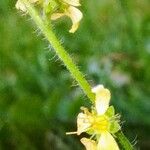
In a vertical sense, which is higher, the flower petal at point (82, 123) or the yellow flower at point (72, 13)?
the yellow flower at point (72, 13)

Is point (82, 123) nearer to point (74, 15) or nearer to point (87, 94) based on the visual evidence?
point (87, 94)

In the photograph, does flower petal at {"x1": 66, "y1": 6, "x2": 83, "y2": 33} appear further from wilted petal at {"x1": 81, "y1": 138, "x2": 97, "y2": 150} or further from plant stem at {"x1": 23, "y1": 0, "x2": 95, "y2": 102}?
wilted petal at {"x1": 81, "y1": 138, "x2": 97, "y2": 150}

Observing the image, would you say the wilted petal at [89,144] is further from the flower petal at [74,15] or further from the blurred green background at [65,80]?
the blurred green background at [65,80]

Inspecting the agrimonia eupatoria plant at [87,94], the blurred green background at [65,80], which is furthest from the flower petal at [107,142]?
the blurred green background at [65,80]

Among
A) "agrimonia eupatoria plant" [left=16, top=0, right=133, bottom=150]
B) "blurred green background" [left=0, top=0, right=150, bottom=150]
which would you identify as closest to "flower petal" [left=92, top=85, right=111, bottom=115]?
"agrimonia eupatoria plant" [left=16, top=0, right=133, bottom=150]

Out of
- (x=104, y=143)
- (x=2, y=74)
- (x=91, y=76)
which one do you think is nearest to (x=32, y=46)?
(x=2, y=74)

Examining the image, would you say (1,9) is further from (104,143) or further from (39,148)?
(104,143)

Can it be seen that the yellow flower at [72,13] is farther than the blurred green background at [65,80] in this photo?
No

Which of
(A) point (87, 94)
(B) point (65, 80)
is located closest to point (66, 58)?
(A) point (87, 94)
